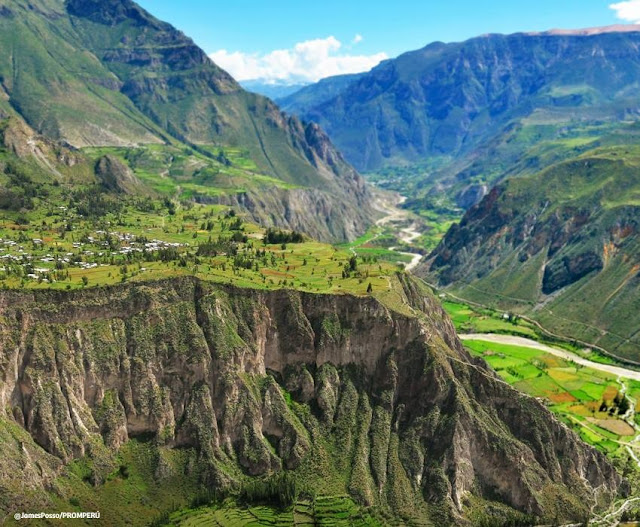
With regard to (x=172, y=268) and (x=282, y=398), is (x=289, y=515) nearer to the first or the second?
(x=282, y=398)

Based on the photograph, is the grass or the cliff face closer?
the cliff face

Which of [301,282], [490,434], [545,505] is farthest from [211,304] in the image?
[545,505]

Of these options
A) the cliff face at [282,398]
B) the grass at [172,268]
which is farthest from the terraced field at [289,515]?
the grass at [172,268]

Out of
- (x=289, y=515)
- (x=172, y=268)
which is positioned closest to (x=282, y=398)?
(x=289, y=515)

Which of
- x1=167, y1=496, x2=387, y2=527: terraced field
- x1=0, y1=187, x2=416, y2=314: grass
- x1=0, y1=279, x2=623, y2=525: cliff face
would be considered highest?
x1=0, y1=187, x2=416, y2=314: grass

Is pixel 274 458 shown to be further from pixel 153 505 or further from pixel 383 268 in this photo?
pixel 383 268

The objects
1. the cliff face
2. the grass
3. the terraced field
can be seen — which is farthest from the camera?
the grass

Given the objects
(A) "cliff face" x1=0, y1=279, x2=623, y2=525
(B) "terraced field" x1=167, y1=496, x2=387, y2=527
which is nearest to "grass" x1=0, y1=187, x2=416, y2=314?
(A) "cliff face" x1=0, y1=279, x2=623, y2=525

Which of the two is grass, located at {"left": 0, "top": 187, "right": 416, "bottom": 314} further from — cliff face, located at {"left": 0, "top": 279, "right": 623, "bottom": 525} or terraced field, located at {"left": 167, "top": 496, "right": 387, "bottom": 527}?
terraced field, located at {"left": 167, "top": 496, "right": 387, "bottom": 527}
